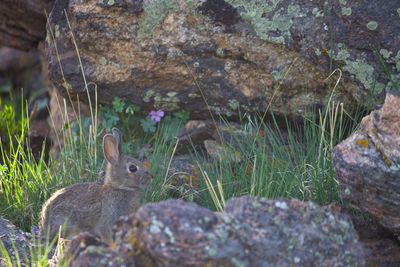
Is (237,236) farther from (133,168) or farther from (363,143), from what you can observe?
(133,168)

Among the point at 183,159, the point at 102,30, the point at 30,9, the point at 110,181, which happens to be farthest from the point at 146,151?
the point at 30,9

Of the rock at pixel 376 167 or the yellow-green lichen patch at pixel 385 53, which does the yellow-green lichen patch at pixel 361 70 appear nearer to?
the yellow-green lichen patch at pixel 385 53

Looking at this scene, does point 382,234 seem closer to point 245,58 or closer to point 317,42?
point 317,42

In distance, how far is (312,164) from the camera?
17.0 ft

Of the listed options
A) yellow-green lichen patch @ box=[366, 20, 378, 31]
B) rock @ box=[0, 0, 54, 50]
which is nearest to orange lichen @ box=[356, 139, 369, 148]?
yellow-green lichen patch @ box=[366, 20, 378, 31]

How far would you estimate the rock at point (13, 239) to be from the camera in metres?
4.66

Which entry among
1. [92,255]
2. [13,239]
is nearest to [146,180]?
[13,239]

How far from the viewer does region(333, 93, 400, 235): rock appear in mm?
3896

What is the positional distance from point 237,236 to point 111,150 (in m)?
2.55

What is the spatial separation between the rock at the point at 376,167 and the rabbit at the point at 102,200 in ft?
7.11

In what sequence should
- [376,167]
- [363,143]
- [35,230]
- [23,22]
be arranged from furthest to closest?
[23,22] → [35,230] → [363,143] → [376,167]

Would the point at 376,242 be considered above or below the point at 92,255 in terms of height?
below

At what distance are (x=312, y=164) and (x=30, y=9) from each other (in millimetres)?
4949

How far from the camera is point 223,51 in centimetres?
604
